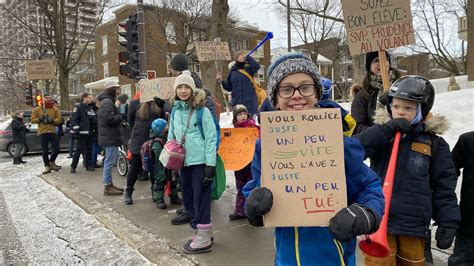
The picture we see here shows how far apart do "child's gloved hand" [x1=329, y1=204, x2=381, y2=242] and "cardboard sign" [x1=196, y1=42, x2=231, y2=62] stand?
22.9 ft

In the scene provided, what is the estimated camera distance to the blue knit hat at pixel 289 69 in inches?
76.7

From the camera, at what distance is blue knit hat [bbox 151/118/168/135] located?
6125mm

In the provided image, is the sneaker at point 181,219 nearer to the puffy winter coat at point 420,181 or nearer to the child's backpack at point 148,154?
the child's backpack at point 148,154

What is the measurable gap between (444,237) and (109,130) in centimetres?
614

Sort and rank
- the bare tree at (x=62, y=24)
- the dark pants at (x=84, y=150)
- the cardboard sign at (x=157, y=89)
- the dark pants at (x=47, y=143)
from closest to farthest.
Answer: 1. the cardboard sign at (x=157, y=89)
2. the dark pants at (x=84, y=150)
3. the dark pants at (x=47, y=143)
4. the bare tree at (x=62, y=24)

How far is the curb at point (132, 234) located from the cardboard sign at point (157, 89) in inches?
72.9

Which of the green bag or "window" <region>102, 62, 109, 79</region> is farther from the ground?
"window" <region>102, 62, 109, 79</region>

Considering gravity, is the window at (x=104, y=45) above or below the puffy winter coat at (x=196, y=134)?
above

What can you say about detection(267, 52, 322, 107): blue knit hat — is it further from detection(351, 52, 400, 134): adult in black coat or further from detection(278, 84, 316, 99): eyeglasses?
detection(351, 52, 400, 134): adult in black coat

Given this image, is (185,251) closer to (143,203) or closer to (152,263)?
(152,263)

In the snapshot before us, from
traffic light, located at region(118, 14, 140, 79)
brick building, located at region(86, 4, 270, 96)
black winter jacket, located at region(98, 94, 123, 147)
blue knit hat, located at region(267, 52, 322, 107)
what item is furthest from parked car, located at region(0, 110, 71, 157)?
brick building, located at region(86, 4, 270, 96)

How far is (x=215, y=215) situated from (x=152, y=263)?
→ 1722 millimetres

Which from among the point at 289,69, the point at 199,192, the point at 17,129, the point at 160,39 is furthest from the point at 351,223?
the point at 160,39

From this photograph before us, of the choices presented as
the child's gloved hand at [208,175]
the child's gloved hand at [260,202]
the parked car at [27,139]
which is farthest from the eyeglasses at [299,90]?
the parked car at [27,139]
